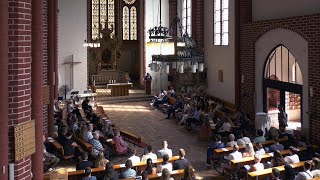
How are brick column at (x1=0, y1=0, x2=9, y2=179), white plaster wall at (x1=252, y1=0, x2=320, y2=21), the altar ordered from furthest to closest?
the altar < white plaster wall at (x1=252, y1=0, x2=320, y2=21) < brick column at (x1=0, y1=0, x2=9, y2=179)

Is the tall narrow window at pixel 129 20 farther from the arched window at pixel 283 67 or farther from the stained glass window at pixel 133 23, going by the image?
the arched window at pixel 283 67

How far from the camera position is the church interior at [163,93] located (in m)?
7.51

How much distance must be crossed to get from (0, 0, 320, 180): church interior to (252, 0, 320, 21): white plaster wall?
5 cm

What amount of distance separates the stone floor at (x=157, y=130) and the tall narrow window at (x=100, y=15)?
9.36m

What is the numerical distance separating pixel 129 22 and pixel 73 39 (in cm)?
898

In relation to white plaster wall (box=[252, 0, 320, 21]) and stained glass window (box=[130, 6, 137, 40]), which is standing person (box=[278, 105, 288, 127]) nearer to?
white plaster wall (box=[252, 0, 320, 21])

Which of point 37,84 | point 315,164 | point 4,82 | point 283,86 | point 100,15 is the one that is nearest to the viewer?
point 4,82

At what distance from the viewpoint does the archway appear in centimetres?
1761

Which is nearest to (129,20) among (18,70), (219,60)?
(219,60)

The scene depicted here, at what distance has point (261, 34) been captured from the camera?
19.5m

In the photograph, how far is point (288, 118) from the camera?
60.6 ft

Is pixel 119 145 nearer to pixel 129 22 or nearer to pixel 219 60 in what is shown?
pixel 219 60

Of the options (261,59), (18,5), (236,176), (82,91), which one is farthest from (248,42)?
(18,5)

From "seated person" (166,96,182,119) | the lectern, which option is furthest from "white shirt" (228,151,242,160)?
the lectern
